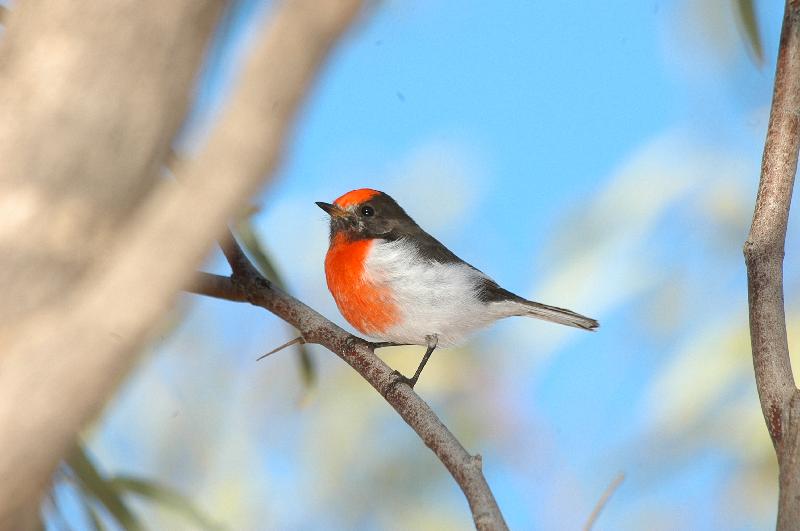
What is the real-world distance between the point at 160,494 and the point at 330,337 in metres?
0.62

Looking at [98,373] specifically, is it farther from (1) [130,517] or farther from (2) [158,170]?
(1) [130,517]

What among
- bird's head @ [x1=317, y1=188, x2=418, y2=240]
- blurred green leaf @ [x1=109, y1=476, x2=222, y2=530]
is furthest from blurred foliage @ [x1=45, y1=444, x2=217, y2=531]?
bird's head @ [x1=317, y1=188, x2=418, y2=240]

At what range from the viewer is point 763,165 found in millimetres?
1813

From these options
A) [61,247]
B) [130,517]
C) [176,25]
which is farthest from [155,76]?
[130,517]

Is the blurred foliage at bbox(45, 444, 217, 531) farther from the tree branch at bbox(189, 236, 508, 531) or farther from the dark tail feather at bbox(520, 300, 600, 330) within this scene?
the dark tail feather at bbox(520, 300, 600, 330)

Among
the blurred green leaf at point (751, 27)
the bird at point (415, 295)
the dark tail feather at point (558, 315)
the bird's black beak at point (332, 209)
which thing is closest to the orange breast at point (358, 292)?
the bird at point (415, 295)

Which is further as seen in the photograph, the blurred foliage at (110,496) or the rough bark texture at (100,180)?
the blurred foliage at (110,496)

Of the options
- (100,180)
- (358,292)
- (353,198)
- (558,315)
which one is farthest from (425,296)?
(100,180)

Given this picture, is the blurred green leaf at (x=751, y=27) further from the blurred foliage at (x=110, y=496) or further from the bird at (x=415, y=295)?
the blurred foliage at (x=110, y=496)

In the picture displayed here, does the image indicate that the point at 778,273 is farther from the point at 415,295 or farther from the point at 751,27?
the point at 415,295

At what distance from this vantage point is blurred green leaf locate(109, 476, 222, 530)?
2412mm

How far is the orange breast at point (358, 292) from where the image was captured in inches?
108

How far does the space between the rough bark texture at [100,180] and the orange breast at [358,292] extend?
5.47 ft

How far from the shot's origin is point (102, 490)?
2.34 m
